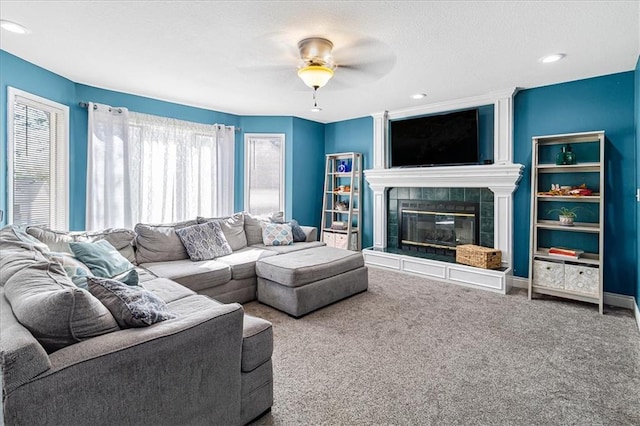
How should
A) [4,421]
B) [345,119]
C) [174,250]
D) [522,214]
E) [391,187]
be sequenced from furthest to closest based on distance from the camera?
[345,119] → [391,187] → [522,214] → [174,250] → [4,421]

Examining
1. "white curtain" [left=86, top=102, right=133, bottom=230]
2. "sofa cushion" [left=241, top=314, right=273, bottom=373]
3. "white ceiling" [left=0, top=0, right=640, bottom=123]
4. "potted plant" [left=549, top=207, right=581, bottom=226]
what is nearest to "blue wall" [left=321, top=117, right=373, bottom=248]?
"white ceiling" [left=0, top=0, right=640, bottom=123]

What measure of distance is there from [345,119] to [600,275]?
13.9 feet

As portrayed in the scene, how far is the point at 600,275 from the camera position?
3.34 m

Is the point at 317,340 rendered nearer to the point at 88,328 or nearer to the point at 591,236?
the point at 88,328

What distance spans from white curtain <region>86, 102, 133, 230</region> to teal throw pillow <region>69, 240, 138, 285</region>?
1295 millimetres

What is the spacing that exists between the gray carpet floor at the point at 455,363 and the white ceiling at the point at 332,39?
8.04ft

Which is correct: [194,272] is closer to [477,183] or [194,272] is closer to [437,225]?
[437,225]

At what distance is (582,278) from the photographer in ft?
11.5

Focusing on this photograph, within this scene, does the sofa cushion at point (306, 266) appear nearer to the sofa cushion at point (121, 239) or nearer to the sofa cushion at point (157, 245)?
the sofa cushion at point (157, 245)

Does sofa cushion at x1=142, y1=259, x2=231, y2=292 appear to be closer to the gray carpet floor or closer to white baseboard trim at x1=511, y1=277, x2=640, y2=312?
the gray carpet floor

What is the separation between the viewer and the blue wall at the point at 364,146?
5750 mm

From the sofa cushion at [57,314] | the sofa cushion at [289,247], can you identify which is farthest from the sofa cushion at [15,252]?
the sofa cushion at [289,247]

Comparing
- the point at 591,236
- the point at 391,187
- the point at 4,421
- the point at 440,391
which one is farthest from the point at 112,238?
the point at 591,236

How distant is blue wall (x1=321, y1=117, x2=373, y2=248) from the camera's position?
226 inches
